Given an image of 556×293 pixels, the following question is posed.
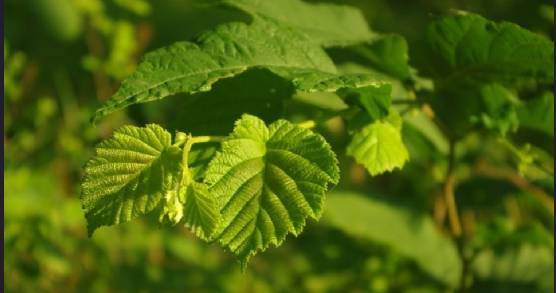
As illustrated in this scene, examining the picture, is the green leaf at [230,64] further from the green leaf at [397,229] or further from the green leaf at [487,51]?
the green leaf at [397,229]

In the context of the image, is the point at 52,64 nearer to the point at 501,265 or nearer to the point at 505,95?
the point at 501,265

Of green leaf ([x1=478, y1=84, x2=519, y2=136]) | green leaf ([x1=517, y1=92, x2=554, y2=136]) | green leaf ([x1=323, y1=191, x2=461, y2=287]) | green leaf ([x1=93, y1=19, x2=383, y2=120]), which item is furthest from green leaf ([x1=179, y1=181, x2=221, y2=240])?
green leaf ([x1=323, y1=191, x2=461, y2=287])

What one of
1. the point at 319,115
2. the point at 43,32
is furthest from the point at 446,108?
the point at 43,32

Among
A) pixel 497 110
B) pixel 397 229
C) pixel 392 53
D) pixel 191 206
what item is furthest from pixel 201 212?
pixel 397 229

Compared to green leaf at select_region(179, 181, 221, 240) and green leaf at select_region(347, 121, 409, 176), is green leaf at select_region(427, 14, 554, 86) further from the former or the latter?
green leaf at select_region(179, 181, 221, 240)

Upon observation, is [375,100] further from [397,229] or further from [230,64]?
[397,229]

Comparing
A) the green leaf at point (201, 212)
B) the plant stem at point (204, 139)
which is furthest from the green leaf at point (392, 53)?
the green leaf at point (201, 212)
